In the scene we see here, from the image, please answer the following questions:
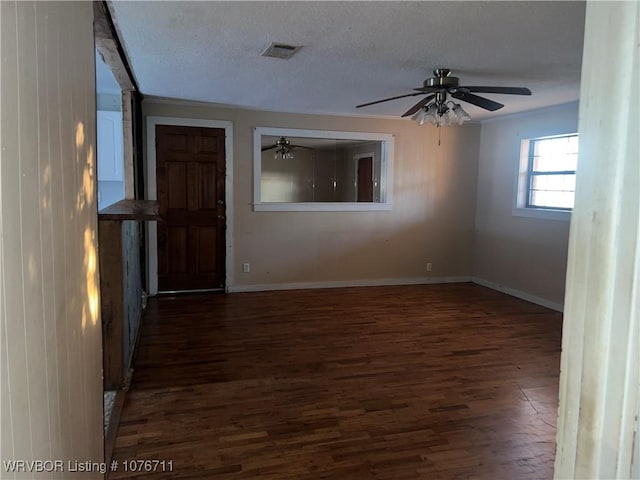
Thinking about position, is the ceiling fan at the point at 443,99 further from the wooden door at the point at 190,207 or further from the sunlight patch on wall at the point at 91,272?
the wooden door at the point at 190,207

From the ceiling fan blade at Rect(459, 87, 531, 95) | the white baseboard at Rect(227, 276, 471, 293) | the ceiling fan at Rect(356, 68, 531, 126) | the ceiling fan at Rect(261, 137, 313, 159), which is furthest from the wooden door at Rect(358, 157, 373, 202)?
the ceiling fan blade at Rect(459, 87, 531, 95)

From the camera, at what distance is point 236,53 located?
323 centimetres

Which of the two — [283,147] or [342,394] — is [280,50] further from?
[283,147]

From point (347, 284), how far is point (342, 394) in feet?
10.8

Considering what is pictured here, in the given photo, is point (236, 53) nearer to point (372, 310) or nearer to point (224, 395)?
point (224, 395)

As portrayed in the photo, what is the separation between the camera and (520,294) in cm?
578

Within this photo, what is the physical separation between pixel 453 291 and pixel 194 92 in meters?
4.12

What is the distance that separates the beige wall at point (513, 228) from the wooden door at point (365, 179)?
5.51 feet

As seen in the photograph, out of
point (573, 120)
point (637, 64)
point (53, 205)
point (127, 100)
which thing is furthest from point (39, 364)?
point (573, 120)

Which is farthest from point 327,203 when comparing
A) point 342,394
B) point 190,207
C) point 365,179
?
point 342,394

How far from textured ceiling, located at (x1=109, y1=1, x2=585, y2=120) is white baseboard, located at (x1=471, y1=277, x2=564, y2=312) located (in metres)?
2.37

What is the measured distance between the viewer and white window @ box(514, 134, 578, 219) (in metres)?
5.21

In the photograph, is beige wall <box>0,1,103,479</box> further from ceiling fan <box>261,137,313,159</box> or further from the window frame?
ceiling fan <box>261,137,313,159</box>

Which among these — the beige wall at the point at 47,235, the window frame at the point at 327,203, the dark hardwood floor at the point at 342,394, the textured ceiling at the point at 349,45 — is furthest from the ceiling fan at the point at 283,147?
the beige wall at the point at 47,235
